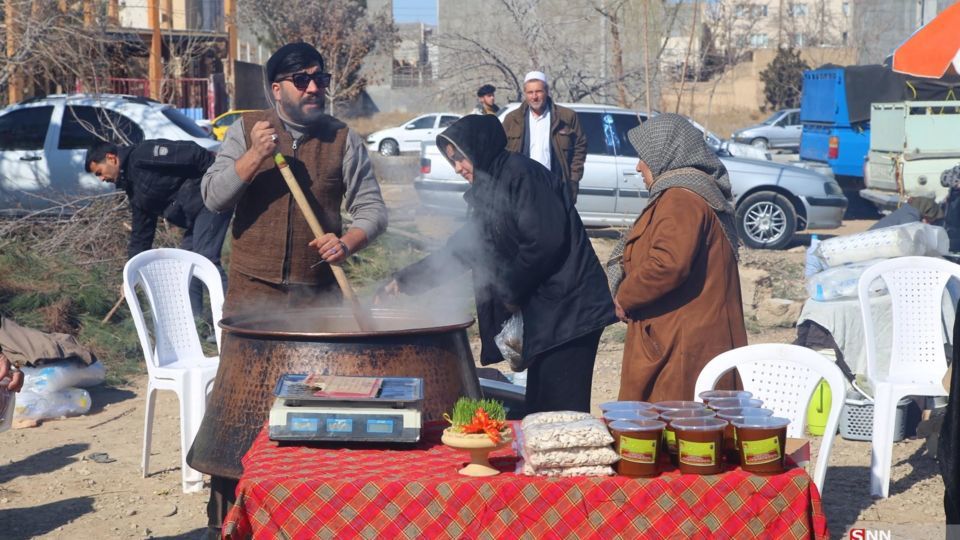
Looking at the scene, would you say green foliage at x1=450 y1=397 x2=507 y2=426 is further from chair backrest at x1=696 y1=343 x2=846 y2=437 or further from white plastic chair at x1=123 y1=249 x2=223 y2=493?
white plastic chair at x1=123 y1=249 x2=223 y2=493

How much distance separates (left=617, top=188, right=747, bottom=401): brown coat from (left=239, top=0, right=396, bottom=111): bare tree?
87.7 ft

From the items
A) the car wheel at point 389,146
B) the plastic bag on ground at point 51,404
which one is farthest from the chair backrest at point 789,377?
the car wheel at point 389,146

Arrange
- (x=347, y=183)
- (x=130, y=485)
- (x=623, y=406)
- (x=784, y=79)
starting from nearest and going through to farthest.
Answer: (x=623, y=406) < (x=347, y=183) < (x=130, y=485) < (x=784, y=79)

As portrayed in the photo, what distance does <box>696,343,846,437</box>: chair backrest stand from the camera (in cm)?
405

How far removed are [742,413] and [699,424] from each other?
0.18 meters

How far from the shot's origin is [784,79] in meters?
41.2

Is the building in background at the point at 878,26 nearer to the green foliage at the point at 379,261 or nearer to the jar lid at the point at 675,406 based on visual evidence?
the green foliage at the point at 379,261

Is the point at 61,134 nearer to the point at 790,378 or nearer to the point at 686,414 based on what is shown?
the point at 790,378

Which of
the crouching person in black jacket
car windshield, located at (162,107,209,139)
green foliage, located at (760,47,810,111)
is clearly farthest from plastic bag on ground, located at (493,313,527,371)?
green foliage, located at (760,47,810,111)

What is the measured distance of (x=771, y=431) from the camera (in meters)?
2.75

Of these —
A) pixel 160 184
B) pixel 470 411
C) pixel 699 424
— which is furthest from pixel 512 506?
pixel 160 184

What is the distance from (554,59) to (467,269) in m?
13.5

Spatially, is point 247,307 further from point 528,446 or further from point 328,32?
point 328,32

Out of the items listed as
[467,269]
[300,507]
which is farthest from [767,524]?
[467,269]
